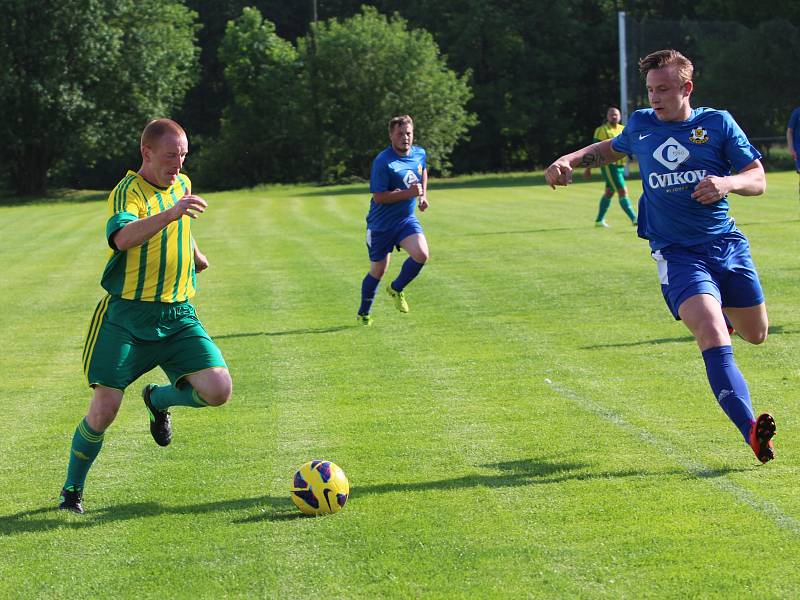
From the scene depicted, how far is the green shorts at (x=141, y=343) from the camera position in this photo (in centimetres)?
579

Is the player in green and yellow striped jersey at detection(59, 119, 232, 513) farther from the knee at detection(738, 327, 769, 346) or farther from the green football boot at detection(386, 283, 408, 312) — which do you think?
the green football boot at detection(386, 283, 408, 312)

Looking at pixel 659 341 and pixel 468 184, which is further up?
pixel 659 341

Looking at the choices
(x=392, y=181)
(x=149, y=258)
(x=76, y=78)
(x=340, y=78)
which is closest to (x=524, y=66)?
(x=340, y=78)

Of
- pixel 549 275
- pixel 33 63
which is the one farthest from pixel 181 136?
pixel 33 63

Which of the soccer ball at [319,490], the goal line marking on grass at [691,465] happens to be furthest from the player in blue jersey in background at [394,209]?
the soccer ball at [319,490]

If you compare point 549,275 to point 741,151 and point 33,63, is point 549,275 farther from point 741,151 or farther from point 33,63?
point 33,63

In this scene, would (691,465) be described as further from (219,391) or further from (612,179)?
(612,179)

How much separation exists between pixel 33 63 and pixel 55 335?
3916 cm

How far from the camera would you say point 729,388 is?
5.83 meters

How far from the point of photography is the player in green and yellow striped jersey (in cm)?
573

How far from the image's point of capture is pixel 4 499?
20.1ft

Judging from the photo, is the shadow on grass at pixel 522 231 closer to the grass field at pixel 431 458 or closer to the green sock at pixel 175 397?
the grass field at pixel 431 458

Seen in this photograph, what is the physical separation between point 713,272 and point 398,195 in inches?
237

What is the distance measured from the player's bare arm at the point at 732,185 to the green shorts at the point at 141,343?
8.64 feet
